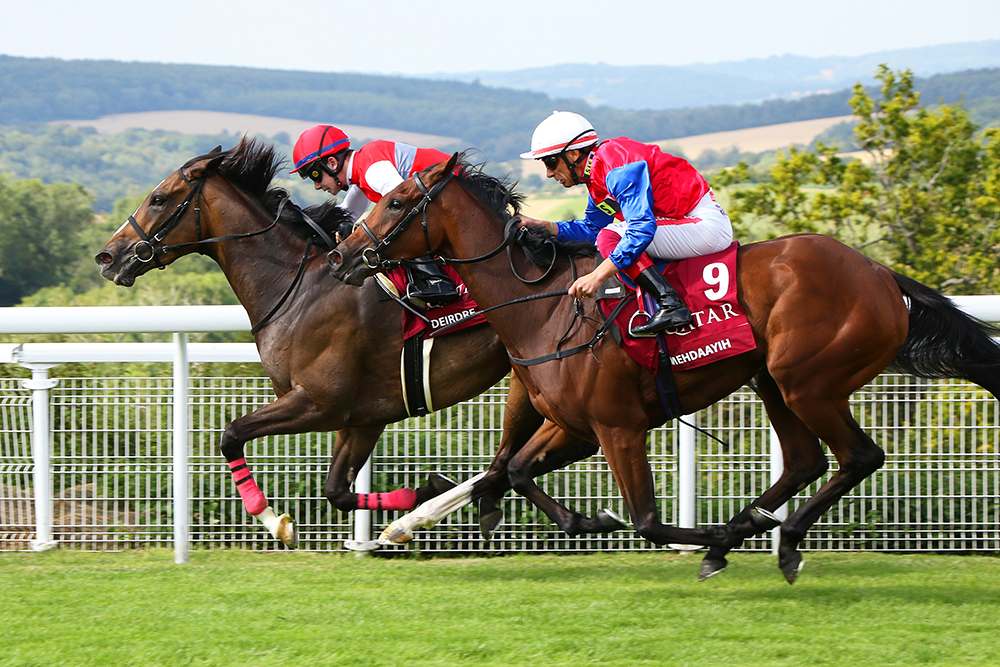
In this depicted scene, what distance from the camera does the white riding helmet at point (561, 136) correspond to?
12.0 feet

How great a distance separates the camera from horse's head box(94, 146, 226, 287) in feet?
14.4

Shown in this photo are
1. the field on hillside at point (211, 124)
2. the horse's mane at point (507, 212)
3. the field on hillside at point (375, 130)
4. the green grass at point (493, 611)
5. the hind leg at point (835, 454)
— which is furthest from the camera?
the field on hillside at point (211, 124)

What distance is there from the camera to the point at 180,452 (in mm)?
4312

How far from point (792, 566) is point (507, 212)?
165 cm

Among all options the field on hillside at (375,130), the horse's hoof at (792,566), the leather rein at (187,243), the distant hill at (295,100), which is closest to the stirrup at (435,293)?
the leather rein at (187,243)

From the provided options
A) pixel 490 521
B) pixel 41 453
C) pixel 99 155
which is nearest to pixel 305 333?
pixel 490 521

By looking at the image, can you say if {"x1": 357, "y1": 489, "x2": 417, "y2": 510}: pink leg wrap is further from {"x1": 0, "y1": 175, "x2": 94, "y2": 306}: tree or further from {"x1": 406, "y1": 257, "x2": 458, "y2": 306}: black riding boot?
{"x1": 0, "y1": 175, "x2": 94, "y2": 306}: tree

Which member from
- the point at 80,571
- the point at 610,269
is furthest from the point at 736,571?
the point at 80,571

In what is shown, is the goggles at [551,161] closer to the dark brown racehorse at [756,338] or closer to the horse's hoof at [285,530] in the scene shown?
the dark brown racehorse at [756,338]

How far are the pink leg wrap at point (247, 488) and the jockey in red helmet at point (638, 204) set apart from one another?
1546 millimetres

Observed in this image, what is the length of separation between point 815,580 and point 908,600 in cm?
45

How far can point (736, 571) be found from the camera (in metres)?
4.14

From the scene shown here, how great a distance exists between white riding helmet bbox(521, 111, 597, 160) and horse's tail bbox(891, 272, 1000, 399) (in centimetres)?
122

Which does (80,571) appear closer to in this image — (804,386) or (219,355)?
(219,355)
